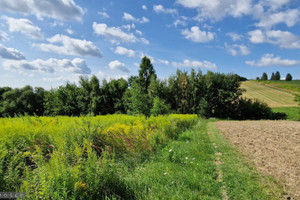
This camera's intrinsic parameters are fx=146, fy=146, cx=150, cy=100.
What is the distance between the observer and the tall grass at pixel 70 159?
2.15 metres

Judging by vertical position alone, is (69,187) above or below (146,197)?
above

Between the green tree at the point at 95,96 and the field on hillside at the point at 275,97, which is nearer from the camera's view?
the green tree at the point at 95,96

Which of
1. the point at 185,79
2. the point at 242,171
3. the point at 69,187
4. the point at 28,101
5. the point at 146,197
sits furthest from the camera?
the point at 28,101

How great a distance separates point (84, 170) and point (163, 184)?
1.65 m

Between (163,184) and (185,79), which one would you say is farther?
(185,79)

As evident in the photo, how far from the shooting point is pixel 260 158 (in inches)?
189

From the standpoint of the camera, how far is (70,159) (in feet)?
9.80

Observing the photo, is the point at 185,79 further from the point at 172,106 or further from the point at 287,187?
the point at 287,187

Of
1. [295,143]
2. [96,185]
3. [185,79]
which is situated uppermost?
[185,79]

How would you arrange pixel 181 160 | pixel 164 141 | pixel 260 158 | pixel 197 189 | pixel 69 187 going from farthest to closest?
pixel 164 141, pixel 260 158, pixel 181 160, pixel 197 189, pixel 69 187

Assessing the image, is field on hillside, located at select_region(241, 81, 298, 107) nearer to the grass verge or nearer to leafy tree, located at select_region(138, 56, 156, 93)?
leafy tree, located at select_region(138, 56, 156, 93)

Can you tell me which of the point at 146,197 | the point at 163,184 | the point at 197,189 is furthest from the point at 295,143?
the point at 146,197

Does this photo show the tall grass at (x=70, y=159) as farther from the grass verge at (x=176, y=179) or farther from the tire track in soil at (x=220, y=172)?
the tire track in soil at (x=220, y=172)

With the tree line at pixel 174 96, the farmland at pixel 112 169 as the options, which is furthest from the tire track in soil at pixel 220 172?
the tree line at pixel 174 96
